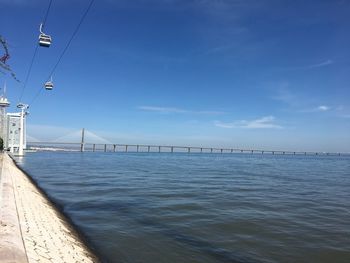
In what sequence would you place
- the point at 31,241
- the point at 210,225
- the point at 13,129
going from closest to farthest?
the point at 31,241
the point at 210,225
the point at 13,129

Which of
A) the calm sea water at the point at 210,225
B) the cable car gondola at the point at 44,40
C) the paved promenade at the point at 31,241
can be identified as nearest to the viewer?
the paved promenade at the point at 31,241

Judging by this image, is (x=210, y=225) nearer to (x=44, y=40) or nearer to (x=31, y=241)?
(x=31, y=241)

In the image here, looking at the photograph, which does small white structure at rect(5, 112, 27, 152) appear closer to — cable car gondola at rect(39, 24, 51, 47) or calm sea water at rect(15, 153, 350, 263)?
calm sea water at rect(15, 153, 350, 263)

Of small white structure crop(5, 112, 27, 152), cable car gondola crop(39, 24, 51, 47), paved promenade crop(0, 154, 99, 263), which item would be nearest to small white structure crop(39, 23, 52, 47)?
cable car gondola crop(39, 24, 51, 47)

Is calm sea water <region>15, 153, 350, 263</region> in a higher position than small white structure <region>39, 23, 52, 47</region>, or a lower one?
lower

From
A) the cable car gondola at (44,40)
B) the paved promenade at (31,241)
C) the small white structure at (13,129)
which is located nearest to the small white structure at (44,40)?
the cable car gondola at (44,40)

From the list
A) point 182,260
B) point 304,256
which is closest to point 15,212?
point 182,260

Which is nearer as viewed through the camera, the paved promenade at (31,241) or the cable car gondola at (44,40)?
the paved promenade at (31,241)

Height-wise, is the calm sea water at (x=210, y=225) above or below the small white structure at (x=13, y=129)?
below

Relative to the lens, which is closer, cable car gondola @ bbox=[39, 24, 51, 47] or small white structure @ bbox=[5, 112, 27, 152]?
cable car gondola @ bbox=[39, 24, 51, 47]

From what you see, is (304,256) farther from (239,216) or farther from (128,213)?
(128,213)

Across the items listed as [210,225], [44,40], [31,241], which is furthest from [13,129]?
[31,241]

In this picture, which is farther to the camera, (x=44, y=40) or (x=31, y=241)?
(x=44, y=40)

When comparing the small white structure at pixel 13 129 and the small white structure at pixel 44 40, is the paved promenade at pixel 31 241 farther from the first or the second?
the small white structure at pixel 13 129
